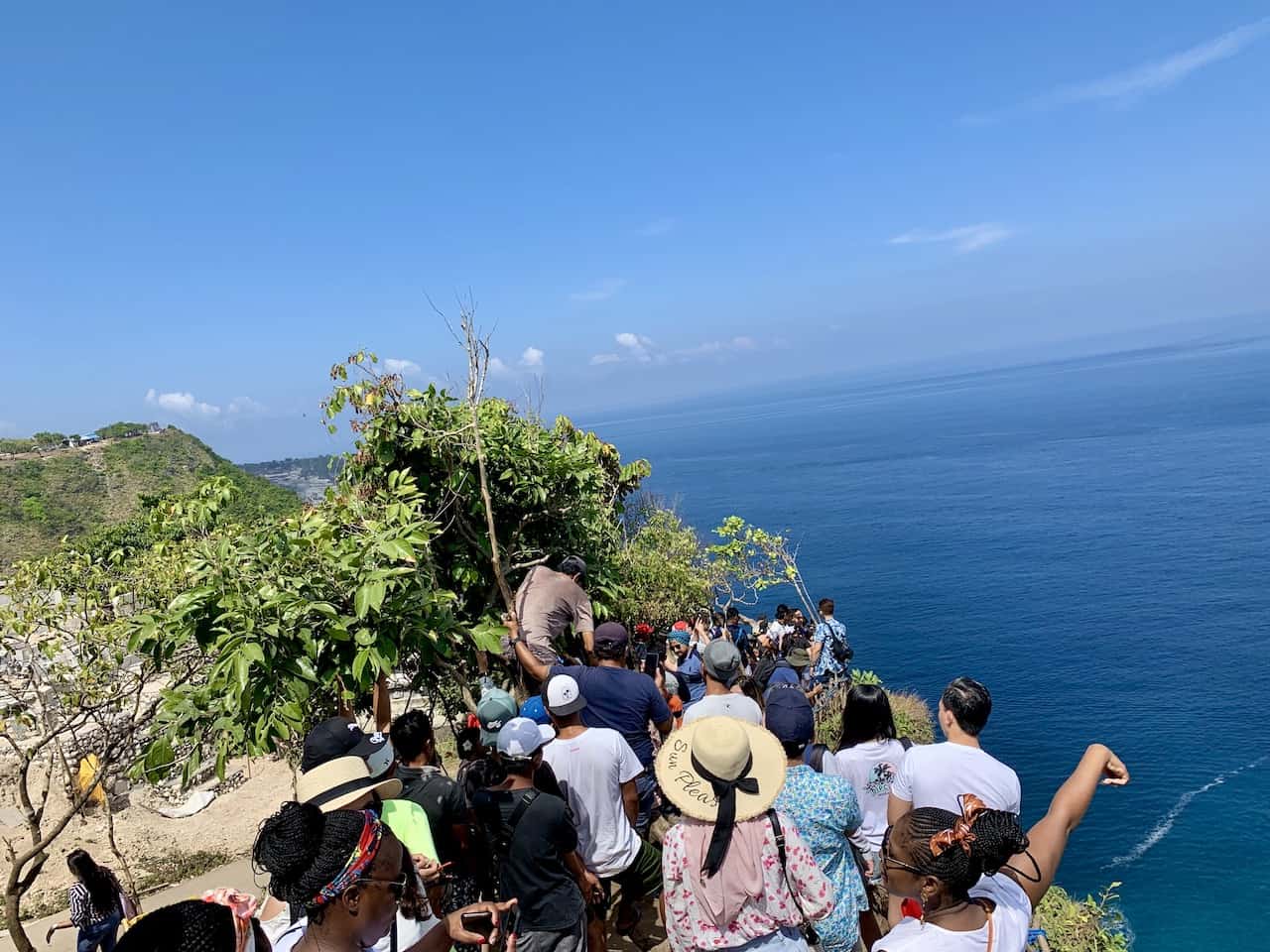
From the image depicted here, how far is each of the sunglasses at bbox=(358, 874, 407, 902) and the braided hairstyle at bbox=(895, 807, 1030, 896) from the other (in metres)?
1.80

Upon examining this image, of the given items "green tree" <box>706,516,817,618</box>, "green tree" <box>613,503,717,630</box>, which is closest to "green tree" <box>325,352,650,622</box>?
"green tree" <box>613,503,717,630</box>

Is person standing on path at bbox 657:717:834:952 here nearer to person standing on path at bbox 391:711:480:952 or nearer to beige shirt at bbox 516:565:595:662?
person standing on path at bbox 391:711:480:952

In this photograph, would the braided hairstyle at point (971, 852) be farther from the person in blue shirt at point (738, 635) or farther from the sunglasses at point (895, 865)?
the person in blue shirt at point (738, 635)

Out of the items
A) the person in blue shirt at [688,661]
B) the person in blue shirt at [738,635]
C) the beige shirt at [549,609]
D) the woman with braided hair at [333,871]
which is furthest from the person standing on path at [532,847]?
the person in blue shirt at [738,635]

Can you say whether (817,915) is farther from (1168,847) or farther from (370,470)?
(1168,847)

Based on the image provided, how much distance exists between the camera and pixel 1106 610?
116 feet

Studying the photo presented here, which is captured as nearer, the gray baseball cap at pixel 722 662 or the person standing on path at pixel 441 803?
the person standing on path at pixel 441 803

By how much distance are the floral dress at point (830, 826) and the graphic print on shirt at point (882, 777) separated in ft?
1.95

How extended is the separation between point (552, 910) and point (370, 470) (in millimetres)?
4679

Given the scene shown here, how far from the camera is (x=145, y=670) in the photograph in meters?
6.78

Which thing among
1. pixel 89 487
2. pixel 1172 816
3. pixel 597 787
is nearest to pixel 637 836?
pixel 597 787

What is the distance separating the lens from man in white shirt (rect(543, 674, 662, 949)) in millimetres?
4402

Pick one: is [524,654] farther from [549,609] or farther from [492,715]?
[492,715]

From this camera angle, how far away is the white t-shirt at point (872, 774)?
4.43 m
